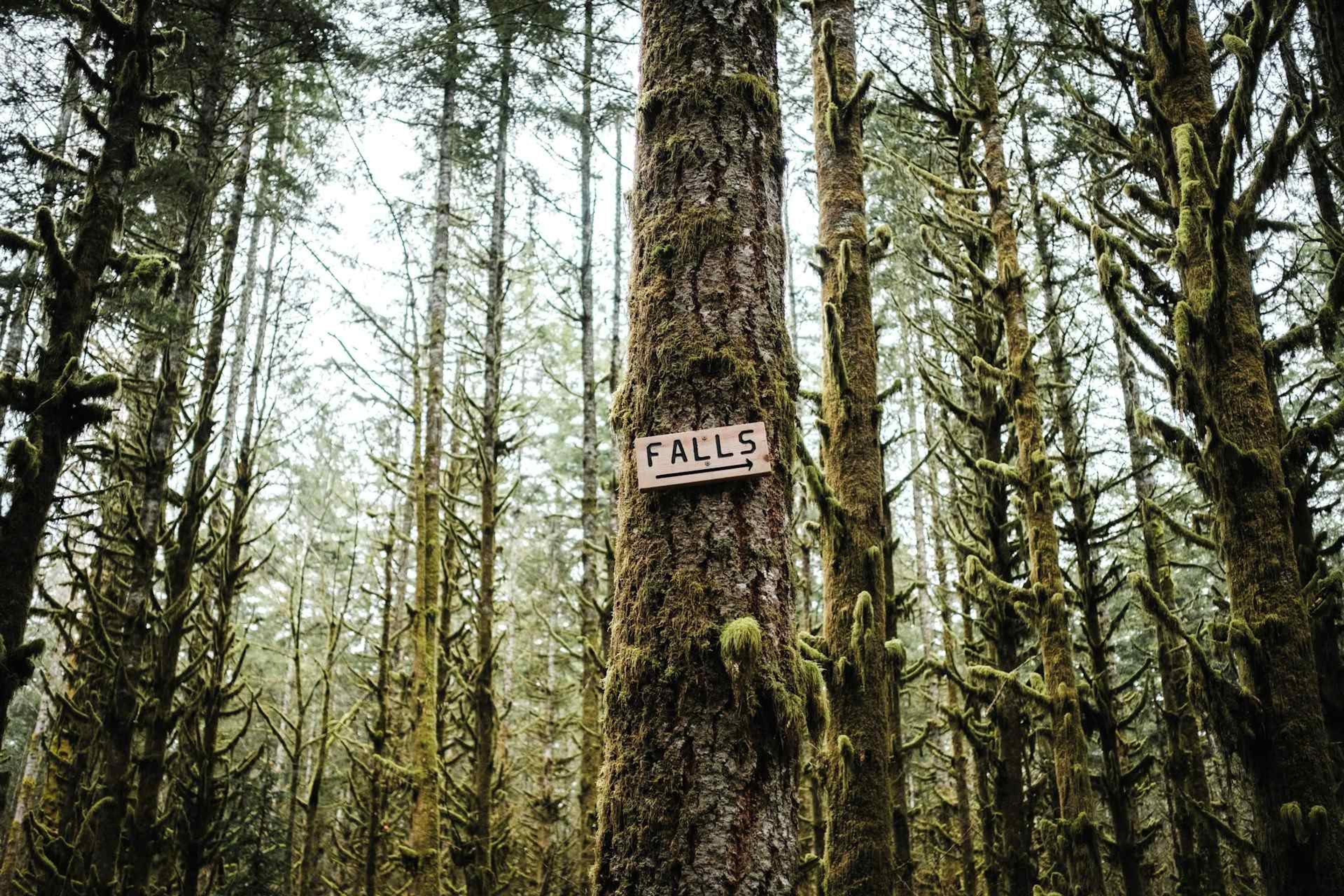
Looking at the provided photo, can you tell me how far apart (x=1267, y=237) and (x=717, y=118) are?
16.9 ft

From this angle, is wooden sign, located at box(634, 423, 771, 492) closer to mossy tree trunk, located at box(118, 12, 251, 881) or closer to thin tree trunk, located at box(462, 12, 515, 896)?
mossy tree trunk, located at box(118, 12, 251, 881)

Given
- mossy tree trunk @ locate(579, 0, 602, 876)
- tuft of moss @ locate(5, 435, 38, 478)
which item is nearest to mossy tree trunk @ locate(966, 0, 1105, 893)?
mossy tree trunk @ locate(579, 0, 602, 876)

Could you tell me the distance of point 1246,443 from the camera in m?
3.36

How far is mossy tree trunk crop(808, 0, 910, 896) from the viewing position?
3.52 meters

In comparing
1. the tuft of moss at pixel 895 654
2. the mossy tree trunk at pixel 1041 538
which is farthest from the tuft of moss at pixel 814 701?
the mossy tree trunk at pixel 1041 538

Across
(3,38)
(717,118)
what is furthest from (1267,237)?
(3,38)

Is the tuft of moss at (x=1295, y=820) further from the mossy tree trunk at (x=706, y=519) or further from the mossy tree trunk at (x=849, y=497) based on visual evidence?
the mossy tree trunk at (x=706, y=519)

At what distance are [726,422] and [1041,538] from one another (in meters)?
4.12

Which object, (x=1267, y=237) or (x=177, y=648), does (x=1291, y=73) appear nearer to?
(x=1267, y=237)

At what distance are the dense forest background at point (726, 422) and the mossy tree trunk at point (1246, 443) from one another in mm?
18

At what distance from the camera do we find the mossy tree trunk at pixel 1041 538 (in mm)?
4902

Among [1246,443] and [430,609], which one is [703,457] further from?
[430,609]

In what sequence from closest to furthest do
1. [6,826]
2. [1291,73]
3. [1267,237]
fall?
[1291,73] < [1267,237] < [6,826]

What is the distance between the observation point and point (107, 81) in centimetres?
523
